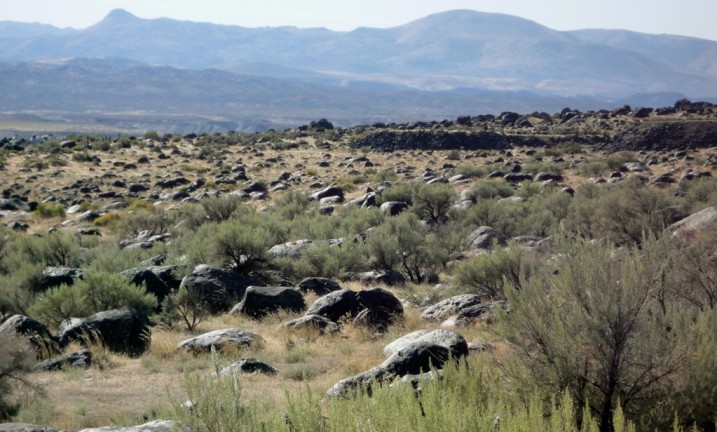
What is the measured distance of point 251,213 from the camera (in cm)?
2261

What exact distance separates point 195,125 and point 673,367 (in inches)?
7499

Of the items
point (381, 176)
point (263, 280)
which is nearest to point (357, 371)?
point (263, 280)

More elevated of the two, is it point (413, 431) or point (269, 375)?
point (413, 431)

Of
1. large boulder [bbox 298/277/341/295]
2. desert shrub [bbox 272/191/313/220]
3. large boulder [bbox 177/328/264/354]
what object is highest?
desert shrub [bbox 272/191/313/220]

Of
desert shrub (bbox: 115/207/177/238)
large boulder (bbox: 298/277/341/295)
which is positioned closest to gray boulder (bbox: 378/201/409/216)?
desert shrub (bbox: 115/207/177/238)

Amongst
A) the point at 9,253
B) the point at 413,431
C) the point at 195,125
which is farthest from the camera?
the point at 195,125

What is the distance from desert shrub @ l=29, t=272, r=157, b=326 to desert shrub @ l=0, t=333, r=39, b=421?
14.4 feet

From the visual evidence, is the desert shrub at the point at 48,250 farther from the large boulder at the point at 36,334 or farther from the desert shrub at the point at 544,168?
the desert shrub at the point at 544,168

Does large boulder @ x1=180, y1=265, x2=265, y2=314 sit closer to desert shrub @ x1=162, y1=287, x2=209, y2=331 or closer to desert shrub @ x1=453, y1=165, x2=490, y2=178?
desert shrub @ x1=162, y1=287, x2=209, y2=331

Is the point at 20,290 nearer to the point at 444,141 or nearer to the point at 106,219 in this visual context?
the point at 106,219

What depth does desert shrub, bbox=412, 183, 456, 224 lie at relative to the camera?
2317 centimetres

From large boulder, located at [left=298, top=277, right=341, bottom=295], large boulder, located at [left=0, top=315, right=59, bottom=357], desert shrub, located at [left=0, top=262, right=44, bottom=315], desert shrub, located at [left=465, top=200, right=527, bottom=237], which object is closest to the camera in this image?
large boulder, located at [left=0, top=315, right=59, bottom=357]

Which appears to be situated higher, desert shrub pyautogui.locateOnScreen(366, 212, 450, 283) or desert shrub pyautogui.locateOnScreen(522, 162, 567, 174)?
desert shrub pyautogui.locateOnScreen(522, 162, 567, 174)

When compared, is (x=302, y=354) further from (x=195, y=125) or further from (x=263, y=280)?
(x=195, y=125)
